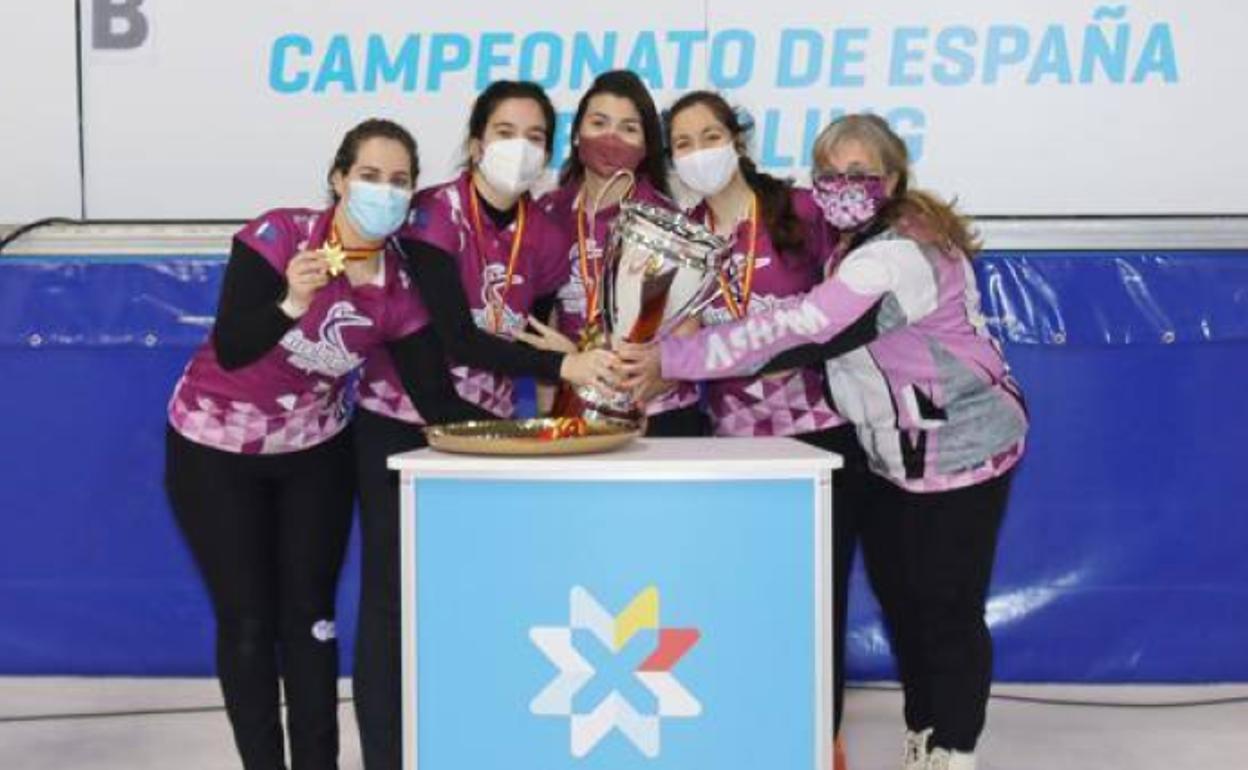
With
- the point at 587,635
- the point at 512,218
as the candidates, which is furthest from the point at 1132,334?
the point at 587,635

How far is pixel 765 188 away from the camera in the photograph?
2.69 m


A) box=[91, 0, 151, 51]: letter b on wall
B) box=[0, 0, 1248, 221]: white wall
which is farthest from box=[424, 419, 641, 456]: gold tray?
box=[91, 0, 151, 51]: letter b on wall

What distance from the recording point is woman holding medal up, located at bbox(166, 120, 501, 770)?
2404 mm

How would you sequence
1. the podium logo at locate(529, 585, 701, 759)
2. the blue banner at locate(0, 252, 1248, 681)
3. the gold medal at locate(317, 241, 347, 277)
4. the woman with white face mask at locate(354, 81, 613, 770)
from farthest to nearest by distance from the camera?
the blue banner at locate(0, 252, 1248, 681), the woman with white face mask at locate(354, 81, 613, 770), the gold medal at locate(317, 241, 347, 277), the podium logo at locate(529, 585, 701, 759)

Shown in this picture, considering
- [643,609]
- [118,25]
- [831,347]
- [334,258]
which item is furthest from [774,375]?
[118,25]

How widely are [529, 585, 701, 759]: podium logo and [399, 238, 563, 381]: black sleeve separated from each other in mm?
467

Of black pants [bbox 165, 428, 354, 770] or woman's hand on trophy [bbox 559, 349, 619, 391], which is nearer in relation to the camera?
woman's hand on trophy [bbox 559, 349, 619, 391]

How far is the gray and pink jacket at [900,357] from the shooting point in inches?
92.2

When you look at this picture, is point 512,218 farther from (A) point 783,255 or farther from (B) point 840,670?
(B) point 840,670

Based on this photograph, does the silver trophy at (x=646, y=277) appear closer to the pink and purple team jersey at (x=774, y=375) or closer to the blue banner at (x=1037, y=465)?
the pink and purple team jersey at (x=774, y=375)

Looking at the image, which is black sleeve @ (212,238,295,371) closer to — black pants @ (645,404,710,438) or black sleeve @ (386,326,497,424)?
black sleeve @ (386,326,497,424)

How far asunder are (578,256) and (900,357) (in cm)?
59

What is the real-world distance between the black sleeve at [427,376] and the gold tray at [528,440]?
17 cm

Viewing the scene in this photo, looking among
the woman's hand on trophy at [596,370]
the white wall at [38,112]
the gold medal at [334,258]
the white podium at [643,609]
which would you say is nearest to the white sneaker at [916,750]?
the white podium at [643,609]
